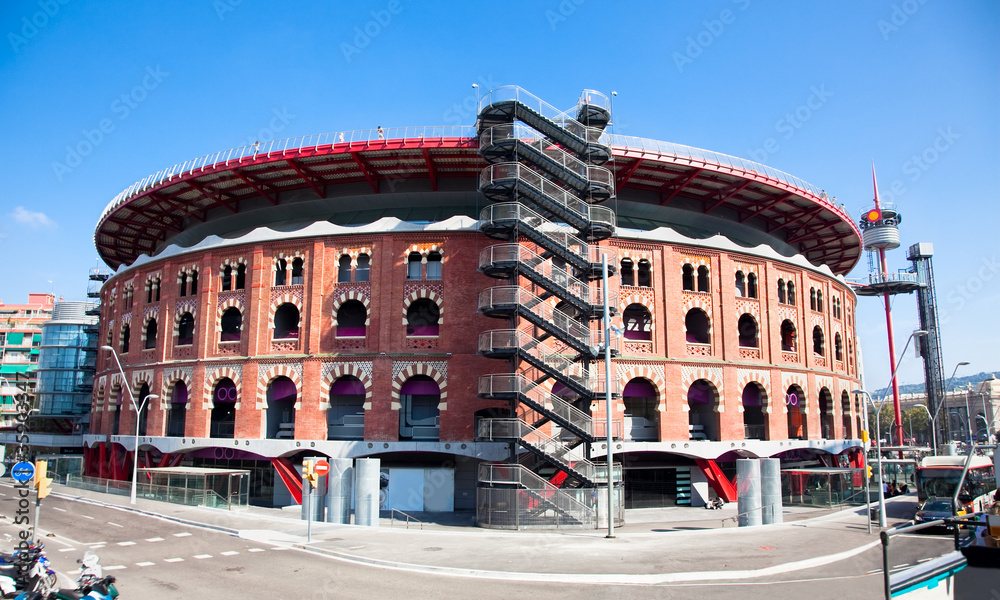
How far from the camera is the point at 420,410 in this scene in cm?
3897

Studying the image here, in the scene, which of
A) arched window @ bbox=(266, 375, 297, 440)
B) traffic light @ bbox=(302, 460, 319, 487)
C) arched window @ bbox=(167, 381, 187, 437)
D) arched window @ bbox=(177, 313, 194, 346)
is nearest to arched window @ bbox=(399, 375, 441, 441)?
arched window @ bbox=(266, 375, 297, 440)

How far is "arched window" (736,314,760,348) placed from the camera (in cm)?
4322

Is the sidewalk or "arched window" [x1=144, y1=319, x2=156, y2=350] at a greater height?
"arched window" [x1=144, y1=319, x2=156, y2=350]

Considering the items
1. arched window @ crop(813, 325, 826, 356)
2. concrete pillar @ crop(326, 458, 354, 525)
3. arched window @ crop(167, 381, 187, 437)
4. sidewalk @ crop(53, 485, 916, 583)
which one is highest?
arched window @ crop(813, 325, 826, 356)

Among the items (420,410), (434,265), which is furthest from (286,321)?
(434,265)

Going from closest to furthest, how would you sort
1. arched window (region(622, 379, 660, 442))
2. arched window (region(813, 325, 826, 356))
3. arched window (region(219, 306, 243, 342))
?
1. arched window (region(622, 379, 660, 442))
2. arched window (region(219, 306, 243, 342))
3. arched window (region(813, 325, 826, 356))

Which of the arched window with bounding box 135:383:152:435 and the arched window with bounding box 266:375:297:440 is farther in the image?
the arched window with bounding box 135:383:152:435

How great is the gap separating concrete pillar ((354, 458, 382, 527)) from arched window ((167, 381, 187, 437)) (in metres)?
19.5

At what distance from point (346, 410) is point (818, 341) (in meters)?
31.4

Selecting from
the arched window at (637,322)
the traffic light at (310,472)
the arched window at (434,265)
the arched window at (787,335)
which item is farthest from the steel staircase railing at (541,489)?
the arched window at (787,335)

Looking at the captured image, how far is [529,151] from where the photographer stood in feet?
106

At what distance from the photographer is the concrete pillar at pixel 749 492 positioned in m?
29.8

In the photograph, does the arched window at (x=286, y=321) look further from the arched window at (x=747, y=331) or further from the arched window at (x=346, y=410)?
the arched window at (x=747, y=331)

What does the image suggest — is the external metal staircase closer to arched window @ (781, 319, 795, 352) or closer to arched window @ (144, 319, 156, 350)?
arched window @ (781, 319, 795, 352)
